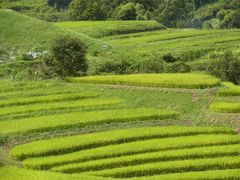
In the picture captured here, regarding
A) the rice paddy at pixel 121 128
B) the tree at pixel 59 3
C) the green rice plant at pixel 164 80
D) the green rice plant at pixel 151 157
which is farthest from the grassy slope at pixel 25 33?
the tree at pixel 59 3

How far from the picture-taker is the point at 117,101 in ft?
106

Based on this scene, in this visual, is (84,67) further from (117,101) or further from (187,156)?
(187,156)

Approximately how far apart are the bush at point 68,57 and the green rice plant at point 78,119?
13.3 metres

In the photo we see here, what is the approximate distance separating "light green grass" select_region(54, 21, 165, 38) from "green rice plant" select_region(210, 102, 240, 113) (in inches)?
1872

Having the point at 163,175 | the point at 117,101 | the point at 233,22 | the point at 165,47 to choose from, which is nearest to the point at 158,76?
the point at 117,101

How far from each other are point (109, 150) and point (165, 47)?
4805cm

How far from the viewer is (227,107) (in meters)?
29.0

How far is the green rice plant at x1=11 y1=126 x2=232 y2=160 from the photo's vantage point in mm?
24406

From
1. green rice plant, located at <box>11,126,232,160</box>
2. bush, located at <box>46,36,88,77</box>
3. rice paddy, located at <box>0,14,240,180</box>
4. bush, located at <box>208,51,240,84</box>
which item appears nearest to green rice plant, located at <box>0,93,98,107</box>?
rice paddy, located at <box>0,14,240,180</box>

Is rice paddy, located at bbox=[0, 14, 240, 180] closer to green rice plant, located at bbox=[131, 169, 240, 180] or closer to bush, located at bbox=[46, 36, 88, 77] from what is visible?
green rice plant, located at bbox=[131, 169, 240, 180]

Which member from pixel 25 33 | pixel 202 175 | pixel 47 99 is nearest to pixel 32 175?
pixel 202 175

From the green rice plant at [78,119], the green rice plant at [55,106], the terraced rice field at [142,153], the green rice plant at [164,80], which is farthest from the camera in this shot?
the green rice plant at [164,80]

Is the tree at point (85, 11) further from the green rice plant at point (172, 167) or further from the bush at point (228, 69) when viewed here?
the green rice plant at point (172, 167)

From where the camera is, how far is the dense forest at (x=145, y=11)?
321ft
